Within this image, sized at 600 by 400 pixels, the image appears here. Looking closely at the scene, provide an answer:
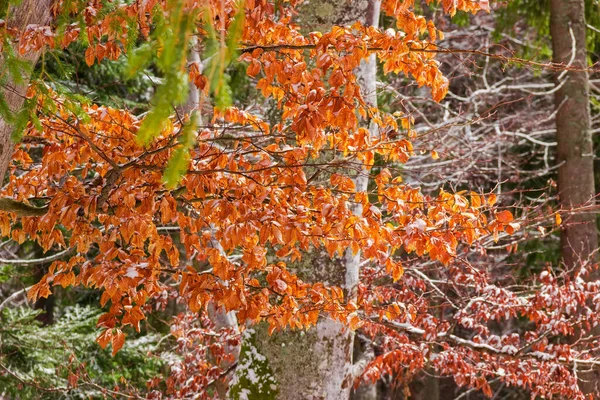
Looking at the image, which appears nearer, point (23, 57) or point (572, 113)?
point (23, 57)

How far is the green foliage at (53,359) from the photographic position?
893cm

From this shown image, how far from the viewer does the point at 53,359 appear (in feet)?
29.6

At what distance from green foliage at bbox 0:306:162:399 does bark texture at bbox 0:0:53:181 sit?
496 cm

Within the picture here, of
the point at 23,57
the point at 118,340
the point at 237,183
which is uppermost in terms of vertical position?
the point at 23,57

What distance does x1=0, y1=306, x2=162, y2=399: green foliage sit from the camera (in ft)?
29.3

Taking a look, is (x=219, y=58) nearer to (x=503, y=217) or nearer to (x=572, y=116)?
(x=503, y=217)

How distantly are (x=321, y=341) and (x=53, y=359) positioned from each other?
15.6ft

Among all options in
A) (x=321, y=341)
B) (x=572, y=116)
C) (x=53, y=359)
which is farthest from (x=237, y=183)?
(x=572, y=116)

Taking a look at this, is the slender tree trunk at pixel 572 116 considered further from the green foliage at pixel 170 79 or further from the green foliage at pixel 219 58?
the green foliage at pixel 170 79

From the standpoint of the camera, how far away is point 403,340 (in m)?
6.59

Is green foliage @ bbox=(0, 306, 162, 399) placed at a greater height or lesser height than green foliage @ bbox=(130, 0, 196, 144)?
lesser

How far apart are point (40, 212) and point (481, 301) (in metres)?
4.12

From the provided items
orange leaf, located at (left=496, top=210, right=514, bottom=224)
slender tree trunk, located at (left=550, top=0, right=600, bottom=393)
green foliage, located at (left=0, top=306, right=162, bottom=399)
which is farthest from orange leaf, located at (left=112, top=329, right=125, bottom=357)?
slender tree trunk, located at (left=550, top=0, right=600, bottom=393)

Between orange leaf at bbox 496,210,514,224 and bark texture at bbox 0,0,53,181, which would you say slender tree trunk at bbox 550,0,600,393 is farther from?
bark texture at bbox 0,0,53,181
